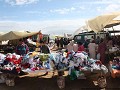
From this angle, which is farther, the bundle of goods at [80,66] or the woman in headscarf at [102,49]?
the woman in headscarf at [102,49]

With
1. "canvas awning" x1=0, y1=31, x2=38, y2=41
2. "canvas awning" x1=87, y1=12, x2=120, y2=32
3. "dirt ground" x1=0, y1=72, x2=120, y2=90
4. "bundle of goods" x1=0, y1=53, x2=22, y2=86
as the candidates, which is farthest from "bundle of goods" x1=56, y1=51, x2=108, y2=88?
"canvas awning" x1=0, y1=31, x2=38, y2=41

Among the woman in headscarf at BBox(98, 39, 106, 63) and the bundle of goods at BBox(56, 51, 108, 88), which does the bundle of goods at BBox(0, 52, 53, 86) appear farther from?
the woman in headscarf at BBox(98, 39, 106, 63)

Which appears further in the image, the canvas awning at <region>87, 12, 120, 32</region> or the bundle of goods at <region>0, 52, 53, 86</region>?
the canvas awning at <region>87, 12, 120, 32</region>

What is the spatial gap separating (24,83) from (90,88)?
2645 mm

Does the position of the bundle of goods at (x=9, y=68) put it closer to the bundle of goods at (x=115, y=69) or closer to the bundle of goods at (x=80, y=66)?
the bundle of goods at (x=80, y=66)

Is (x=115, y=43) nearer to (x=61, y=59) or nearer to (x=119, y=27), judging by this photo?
(x=119, y=27)

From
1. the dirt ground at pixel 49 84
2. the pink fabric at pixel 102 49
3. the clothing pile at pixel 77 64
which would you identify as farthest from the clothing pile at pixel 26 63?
the pink fabric at pixel 102 49

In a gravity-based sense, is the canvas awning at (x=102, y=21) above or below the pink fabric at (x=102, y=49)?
above

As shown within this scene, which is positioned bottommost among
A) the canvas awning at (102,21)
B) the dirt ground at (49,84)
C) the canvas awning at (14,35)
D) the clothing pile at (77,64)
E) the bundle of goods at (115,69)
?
the dirt ground at (49,84)

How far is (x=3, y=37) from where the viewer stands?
18125 mm

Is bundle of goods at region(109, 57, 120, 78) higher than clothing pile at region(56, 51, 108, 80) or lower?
lower

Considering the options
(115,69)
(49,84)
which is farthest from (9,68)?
(115,69)

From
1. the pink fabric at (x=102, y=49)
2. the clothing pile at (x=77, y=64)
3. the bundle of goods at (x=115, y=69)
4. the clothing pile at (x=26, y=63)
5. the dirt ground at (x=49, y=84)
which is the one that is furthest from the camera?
the pink fabric at (x=102, y=49)

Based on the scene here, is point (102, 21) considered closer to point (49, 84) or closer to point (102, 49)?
point (102, 49)
